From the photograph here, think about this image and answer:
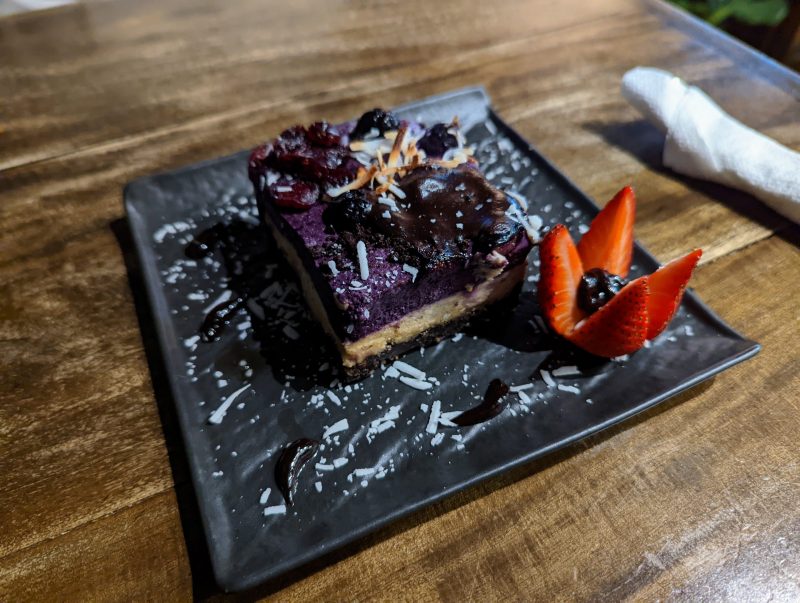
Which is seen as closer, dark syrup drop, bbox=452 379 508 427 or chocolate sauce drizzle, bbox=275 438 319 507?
chocolate sauce drizzle, bbox=275 438 319 507

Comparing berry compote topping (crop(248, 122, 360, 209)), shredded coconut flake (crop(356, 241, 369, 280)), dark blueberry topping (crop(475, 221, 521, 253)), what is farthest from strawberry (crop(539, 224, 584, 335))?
berry compote topping (crop(248, 122, 360, 209))

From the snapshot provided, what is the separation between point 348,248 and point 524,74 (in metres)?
1.64

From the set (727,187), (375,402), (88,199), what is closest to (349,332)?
(375,402)

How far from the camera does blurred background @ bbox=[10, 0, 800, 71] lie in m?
3.45

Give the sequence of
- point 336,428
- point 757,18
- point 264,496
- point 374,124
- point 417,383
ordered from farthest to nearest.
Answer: point 757,18, point 374,124, point 417,383, point 336,428, point 264,496

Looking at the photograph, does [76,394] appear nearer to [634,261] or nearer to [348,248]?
[348,248]

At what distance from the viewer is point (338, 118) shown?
2.50 metres

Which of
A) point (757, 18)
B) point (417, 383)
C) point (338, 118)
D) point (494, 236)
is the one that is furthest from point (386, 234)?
point (757, 18)

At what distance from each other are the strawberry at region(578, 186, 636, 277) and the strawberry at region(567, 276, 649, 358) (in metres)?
0.22

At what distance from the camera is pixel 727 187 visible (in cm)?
216

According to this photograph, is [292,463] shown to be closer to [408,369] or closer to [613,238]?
[408,369]

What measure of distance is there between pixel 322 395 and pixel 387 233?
437 millimetres

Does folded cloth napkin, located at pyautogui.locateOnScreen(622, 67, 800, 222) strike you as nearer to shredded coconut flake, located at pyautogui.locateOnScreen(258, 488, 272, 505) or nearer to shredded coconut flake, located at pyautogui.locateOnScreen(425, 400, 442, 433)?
shredded coconut flake, located at pyautogui.locateOnScreen(425, 400, 442, 433)

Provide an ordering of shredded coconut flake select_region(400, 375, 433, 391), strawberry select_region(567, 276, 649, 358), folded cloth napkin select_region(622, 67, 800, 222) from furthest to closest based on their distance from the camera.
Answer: folded cloth napkin select_region(622, 67, 800, 222)
shredded coconut flake select_region(400, 375, 433, 391)
strawberry select_region(567, 276, 649, 358)
